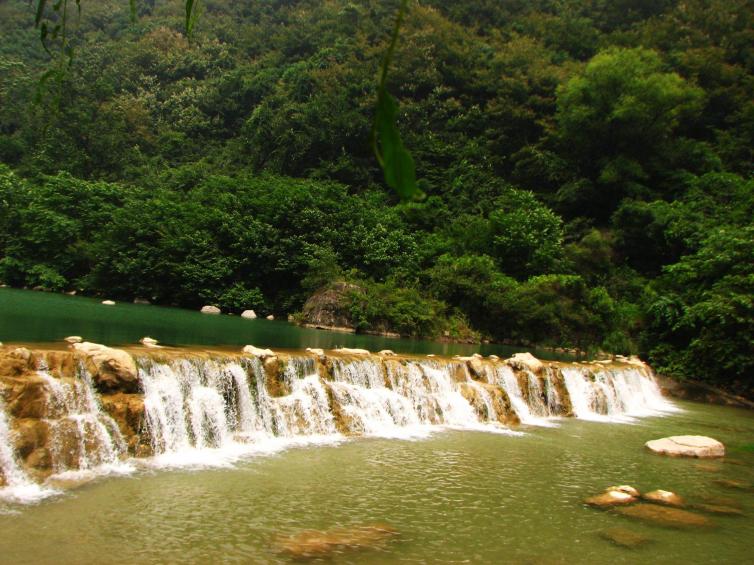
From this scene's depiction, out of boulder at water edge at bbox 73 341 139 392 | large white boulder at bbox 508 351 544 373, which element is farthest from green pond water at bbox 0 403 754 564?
large white boulder at bbox 508 351 544 373

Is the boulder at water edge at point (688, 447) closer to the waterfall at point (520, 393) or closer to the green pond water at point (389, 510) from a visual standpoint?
the green pond water at point (389, 510)

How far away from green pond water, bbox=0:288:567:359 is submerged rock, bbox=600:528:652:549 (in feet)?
29.1

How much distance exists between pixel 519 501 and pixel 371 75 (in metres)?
34.9

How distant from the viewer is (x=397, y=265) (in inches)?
1019

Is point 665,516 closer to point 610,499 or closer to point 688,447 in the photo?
point 610,499

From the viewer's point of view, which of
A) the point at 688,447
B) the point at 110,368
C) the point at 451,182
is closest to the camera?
the point at 110,368

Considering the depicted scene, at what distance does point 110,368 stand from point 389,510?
424 cm

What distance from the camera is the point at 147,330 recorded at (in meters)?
14.2

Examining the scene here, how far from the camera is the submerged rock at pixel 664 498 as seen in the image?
692cm

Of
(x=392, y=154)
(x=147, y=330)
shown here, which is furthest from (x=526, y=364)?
(x=392, y=154)

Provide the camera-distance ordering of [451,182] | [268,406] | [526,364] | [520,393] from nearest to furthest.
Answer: [268,406] → [520,393] → [526,364] → [451,182]

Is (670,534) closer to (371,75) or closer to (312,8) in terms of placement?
(371,75)

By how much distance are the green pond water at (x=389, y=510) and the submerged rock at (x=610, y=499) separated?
0.65 ft

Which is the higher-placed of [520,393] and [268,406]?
[268,406]
